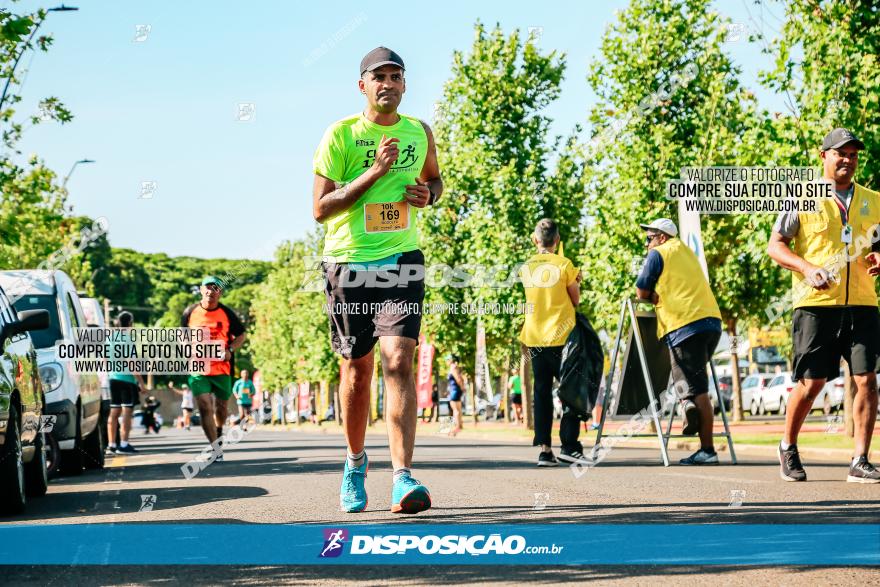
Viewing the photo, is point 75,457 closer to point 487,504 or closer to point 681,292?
point 681,292

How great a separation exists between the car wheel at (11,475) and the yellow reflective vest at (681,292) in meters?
5.74

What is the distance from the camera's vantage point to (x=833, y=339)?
8586mm

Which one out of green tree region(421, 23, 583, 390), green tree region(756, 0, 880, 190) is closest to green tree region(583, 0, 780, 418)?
green tree region(421, 23, 583, 390)

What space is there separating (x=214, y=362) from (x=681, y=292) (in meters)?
5.36

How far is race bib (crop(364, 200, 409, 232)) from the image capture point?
6.61 meters

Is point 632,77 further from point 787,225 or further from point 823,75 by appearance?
point 787,225

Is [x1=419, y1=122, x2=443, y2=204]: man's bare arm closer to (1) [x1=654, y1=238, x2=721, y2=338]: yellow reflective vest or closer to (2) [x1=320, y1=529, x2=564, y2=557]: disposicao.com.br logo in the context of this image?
(2) [x1=320, y1=529, x2=564, y2=557]: disposicao.com.br logo

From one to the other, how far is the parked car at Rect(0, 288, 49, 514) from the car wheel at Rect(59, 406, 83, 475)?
11.8 ft

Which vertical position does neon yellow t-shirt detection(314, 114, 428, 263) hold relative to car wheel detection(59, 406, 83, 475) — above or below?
above

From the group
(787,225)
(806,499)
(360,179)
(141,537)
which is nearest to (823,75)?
(787,225)

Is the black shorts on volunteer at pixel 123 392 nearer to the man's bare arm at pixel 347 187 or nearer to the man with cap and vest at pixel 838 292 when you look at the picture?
the man with cap and vest at pixel 838 292

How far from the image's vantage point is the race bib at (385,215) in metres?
6.61

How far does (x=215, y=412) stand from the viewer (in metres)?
14.2

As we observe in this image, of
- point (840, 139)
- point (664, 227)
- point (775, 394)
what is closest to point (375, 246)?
point (840, 139)
